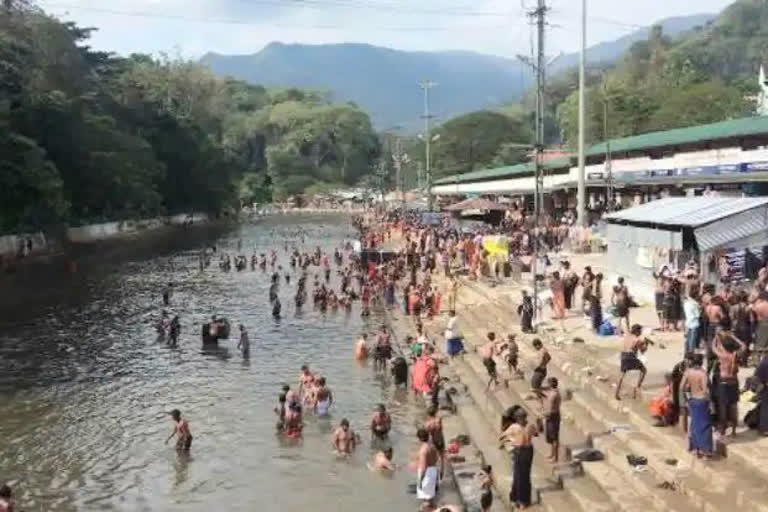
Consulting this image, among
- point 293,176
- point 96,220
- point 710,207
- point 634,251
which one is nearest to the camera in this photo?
point 710,207

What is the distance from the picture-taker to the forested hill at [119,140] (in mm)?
50344

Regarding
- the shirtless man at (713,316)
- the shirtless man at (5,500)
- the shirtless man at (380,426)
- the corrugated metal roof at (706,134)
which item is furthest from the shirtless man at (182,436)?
the corrugated metal roof at (706,134)

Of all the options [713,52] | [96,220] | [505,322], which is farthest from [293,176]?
[505,322]

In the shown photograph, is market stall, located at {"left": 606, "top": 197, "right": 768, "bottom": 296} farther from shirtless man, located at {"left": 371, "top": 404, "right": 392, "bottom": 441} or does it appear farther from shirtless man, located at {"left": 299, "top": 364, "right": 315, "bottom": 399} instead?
shirtless man, located at {"left": 299, "top": 364, "right": 315, "bottom": 399}

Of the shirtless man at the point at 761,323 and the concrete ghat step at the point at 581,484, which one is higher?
the shirtless man at the point at 761,323

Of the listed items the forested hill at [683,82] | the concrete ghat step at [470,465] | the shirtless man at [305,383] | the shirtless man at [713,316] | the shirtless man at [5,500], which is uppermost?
→ the forested hill at [683,82]

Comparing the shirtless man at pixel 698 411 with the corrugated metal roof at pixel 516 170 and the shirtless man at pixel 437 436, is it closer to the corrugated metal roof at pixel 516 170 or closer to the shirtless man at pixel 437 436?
the shirtless man at pixel 437 436

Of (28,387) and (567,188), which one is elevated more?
(567,188)

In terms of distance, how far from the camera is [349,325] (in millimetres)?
32812

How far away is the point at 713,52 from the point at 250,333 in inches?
5134

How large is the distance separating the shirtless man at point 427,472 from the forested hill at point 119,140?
124 ft

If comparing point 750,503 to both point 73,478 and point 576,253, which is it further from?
point 576,253

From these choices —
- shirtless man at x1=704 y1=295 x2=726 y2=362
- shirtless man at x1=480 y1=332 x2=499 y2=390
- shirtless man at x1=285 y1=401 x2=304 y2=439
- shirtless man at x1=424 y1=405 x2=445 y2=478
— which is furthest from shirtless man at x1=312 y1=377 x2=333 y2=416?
shirtless man at x1=704 y1=295 x2=726 y2=362

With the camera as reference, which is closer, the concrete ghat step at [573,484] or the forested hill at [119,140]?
the concrete ghat step at [573,484]
